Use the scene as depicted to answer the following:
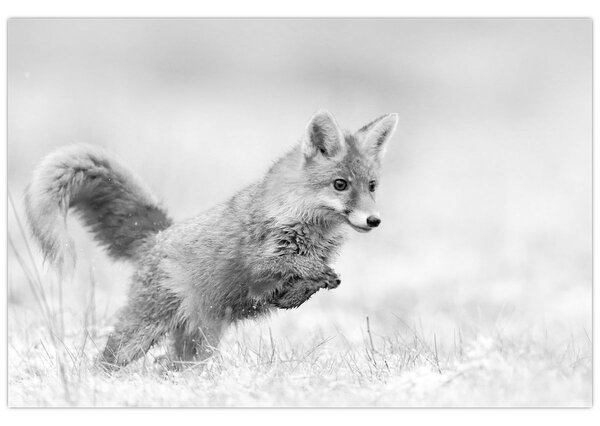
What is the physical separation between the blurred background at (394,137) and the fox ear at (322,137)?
1236mm

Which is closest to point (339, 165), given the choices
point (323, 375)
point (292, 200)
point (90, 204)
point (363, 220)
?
point (292, 200)

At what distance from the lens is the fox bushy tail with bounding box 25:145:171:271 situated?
16.6 feet

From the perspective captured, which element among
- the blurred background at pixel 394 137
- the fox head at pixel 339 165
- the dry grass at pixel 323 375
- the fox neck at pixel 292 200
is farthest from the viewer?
the blurred background at pixel 394 137

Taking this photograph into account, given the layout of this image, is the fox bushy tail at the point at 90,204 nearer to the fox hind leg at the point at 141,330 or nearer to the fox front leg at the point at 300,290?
the fox hind leg at the point at 141,330

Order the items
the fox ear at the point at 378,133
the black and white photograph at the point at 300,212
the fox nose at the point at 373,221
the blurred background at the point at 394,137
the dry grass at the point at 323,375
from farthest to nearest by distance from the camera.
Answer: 1. the blurred background at the point at 394,137
2. the fox ear at the point at 378,133
3. the black and white photograph at the point at 300,212
4. the fox nose at the point at 373,221
5. the dry grass at the point at 323,375

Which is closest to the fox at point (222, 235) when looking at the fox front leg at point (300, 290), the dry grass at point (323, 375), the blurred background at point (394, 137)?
the fox front leg at point (300, 290)

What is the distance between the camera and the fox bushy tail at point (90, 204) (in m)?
5.06

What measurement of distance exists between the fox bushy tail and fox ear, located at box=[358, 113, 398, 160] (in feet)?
5.29

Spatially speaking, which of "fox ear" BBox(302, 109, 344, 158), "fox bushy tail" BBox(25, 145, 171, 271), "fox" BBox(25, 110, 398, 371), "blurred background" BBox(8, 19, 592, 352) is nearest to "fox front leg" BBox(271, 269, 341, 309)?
"fox" BBox(25, 110, 398, 371)

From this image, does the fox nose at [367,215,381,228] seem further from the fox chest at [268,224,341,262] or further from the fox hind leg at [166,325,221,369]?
the fox hind leg at [166,325,221,369]

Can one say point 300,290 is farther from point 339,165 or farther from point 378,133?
point 378,133

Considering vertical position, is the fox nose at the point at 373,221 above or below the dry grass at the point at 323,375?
above

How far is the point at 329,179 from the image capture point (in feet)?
15.9

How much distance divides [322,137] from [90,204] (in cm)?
175
